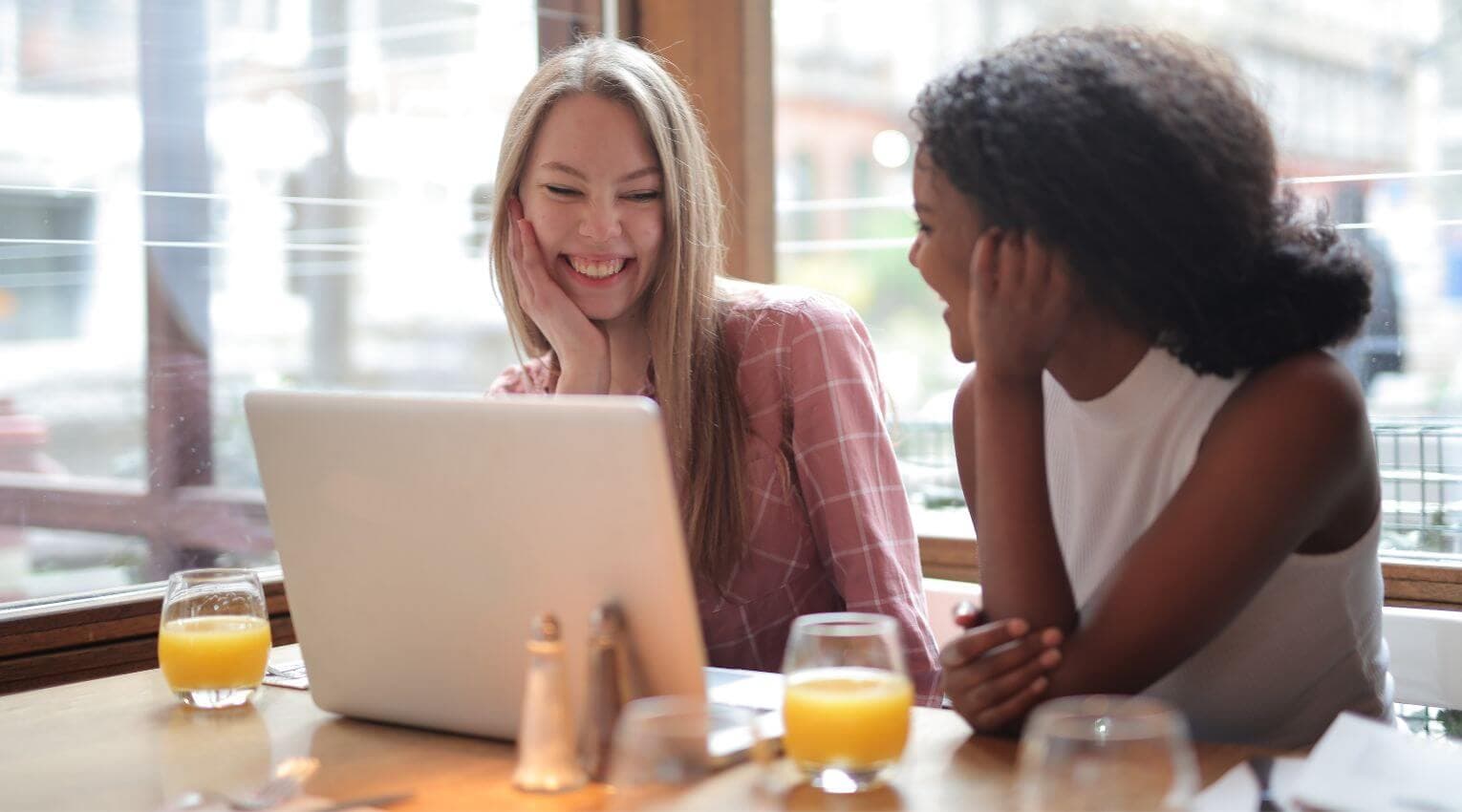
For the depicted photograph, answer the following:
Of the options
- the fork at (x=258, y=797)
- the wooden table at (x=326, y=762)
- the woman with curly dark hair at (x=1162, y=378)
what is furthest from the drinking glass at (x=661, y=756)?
the woman with curly dark hair at (x=1162, y=378)

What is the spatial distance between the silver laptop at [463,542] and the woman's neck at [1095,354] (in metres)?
0.49

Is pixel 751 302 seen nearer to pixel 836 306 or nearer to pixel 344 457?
pixel 836 306

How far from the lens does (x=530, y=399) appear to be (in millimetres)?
1139

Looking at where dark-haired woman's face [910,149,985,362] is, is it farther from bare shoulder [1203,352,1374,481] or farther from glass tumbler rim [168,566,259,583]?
glass tumbler rim [168,566,259,583]

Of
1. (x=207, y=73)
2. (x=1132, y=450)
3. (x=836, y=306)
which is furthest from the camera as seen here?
(x=207, y=73)

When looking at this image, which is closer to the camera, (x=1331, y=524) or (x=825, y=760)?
(x=825, y=760)

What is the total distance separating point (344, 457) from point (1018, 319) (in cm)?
65

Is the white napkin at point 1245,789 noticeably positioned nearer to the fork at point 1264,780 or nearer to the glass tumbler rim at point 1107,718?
the fork at point 1264,780

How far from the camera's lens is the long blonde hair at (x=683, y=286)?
1915mm

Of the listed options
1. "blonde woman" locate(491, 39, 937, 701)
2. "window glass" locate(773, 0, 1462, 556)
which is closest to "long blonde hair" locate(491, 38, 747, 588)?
"blonde woman" locate(491, 39, 937, 701)

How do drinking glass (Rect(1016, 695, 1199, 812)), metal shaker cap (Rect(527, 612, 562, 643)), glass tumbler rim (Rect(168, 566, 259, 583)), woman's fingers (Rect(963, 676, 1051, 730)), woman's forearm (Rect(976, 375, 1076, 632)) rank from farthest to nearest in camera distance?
1. glass tumbler rim (Rect(168, 566, 259, 583))
2. woman's forearm (Rect(976, 375, 1076, 632))
3. woman's fingers (Rect(963, 676, 1051, 730))
4. metal shaker cap (Rect(527, 612, 562, 643))
5. drinking glass (Rect(1016, 695, 1199, 812))

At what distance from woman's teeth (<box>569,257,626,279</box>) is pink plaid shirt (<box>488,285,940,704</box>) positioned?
0.21 metres

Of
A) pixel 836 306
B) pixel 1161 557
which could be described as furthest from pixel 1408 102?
pixel 1161 557

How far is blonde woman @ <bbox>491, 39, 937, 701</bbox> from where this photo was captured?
1908mm
